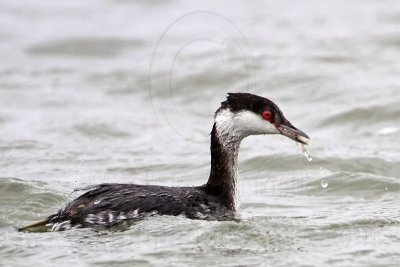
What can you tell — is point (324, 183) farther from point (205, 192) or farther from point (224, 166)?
point (205, 192)

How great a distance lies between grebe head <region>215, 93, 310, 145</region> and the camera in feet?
32.5

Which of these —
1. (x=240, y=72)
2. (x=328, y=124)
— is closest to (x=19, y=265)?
(x=328, y=124)

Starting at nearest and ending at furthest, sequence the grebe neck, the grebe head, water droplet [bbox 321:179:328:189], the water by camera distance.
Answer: the water
the grebe head
the grebe neck
water droplet [bbox 321:179:328:189]

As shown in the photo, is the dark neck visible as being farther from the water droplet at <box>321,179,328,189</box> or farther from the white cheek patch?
the water droplet at <box>321,179,328,189</box>

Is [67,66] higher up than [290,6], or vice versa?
[290,6]

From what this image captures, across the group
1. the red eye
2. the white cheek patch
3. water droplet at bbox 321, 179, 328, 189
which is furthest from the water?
the red eye

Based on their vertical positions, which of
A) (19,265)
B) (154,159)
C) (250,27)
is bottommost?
(19,265)

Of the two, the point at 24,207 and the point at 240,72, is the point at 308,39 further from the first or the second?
the point at 24,207

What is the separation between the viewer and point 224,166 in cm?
1015

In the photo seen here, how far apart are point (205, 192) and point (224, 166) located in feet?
1.08

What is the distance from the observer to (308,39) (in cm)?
1978

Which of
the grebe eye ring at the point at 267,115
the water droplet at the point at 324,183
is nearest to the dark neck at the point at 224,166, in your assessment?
the grebe eye ring at the point at 267,115

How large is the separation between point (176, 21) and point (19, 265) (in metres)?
13.2

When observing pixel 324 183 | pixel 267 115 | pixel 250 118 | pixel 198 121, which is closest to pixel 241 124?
pixel 250 118
